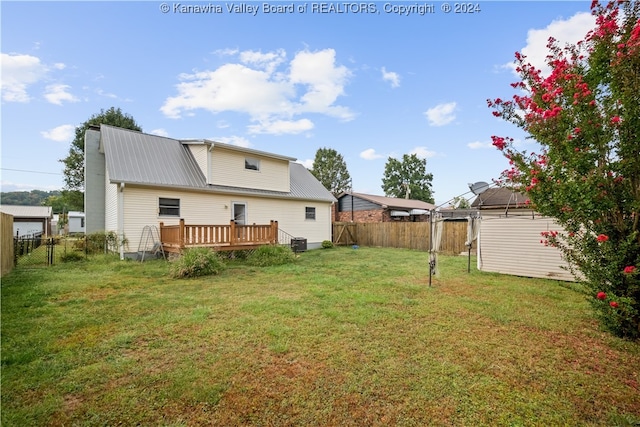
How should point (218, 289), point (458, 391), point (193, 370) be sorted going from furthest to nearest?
point (218, 289), point (193, 370), point (458, 391)

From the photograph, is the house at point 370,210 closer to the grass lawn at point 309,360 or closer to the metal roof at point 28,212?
the grass lawn at point 309,360

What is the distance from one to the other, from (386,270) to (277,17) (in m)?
8.86

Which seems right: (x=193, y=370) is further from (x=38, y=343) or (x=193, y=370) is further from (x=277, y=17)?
(x=277, y=17)

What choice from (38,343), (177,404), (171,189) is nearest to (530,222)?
(177,404)

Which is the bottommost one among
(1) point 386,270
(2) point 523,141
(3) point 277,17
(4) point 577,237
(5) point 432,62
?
(1) point 386,270

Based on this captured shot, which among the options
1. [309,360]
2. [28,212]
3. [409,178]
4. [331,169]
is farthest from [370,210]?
[28,212]

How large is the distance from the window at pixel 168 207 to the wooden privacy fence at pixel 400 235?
32.1 feet

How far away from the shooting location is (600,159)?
3.77 m

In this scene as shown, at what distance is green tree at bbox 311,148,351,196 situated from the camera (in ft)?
130

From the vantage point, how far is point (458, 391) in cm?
260

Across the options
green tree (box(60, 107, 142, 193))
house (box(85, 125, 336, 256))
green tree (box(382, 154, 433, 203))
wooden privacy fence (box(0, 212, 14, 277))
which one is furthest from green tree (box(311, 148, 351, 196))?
wooden privacy fence (box(0, 212, 14, 277))

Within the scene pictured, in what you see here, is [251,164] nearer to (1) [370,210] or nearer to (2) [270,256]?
(2) [270,256]

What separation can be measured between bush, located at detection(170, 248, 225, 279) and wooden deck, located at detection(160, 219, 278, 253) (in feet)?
4.76

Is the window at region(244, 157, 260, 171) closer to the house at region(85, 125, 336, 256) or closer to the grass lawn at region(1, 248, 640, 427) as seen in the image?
the house at region(85, 125, 336, 256)
